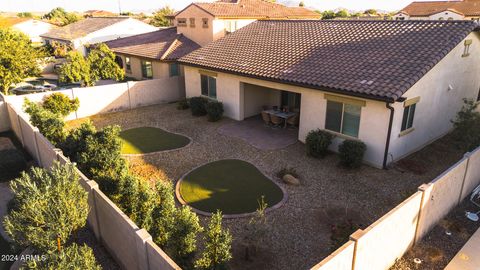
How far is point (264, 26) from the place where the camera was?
24.7m

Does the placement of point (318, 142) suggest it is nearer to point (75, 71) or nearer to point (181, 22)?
point (75, 71)

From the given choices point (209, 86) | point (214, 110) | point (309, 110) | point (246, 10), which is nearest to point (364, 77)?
point (309, 110)

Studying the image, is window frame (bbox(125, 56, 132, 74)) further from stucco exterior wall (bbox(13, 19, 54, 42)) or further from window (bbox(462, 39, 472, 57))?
stucco exterior wall (bbox(13, 19, 54, 42))

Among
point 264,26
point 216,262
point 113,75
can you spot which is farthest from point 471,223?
point 113,75

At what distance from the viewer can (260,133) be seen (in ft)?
60.8

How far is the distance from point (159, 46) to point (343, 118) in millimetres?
19667

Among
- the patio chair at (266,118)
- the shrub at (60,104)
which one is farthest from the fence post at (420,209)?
the shrub at (60,104)

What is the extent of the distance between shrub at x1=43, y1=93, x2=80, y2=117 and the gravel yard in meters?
4.08

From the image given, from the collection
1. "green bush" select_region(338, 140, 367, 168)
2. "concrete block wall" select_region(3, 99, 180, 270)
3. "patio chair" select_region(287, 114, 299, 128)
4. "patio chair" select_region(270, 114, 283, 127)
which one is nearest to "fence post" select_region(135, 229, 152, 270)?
"concrete block wall" select_region(3, 99, 180, 270)

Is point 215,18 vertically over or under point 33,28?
over

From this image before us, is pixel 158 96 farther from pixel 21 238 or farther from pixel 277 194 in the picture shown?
pixel 21 238

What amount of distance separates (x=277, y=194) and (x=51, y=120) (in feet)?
34.0

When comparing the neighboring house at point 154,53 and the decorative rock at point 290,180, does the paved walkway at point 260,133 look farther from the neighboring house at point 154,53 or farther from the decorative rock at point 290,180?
the neighboring house at point 154,53

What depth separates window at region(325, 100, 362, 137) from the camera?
1448 cm
